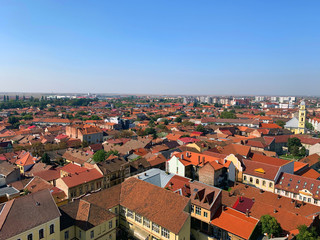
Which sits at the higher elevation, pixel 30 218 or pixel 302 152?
pixel 30 218

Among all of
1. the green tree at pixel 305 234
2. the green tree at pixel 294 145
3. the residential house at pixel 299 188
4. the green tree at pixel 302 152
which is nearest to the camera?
the green tree at pixel 305 234

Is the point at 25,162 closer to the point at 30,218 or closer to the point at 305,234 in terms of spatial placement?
the point at 30,218

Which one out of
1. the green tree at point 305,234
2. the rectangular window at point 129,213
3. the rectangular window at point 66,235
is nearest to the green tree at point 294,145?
the green tree at point 305,234

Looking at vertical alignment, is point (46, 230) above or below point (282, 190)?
above

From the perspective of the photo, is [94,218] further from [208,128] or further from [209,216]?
[208,128]

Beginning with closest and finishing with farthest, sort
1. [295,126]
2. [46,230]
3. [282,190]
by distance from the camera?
[46,230], [282,190], [295,126]

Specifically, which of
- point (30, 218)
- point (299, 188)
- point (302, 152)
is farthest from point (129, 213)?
point (302, 152)

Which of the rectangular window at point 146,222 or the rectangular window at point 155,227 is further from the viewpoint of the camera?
the rectangular window at point 146,222

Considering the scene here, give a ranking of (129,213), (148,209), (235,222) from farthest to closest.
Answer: (129,213) < (148,209) < (235,222)

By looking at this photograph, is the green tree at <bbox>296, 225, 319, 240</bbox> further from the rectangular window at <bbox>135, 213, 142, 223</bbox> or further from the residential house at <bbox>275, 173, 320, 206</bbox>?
the rectangular window at <bbox>135, 213, 142, 223</bbox>

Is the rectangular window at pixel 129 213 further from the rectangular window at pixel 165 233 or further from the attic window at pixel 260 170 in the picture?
the attic window at pixel 260 170

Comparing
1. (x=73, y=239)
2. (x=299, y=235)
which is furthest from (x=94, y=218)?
(x=299, y=235)
